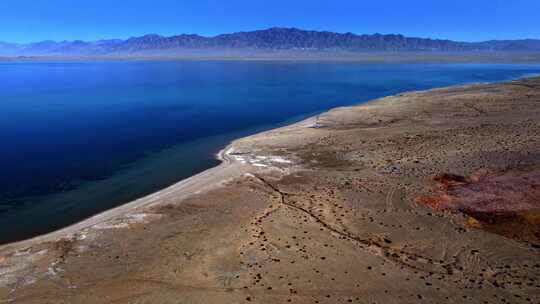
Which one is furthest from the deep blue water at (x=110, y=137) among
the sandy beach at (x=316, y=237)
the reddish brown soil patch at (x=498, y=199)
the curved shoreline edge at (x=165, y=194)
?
the reddish brown soil patch at (x=498, y=199)

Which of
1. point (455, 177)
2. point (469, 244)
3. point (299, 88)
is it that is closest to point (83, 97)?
point (299, 88)

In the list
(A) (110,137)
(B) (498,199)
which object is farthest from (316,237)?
(A) (110,137)

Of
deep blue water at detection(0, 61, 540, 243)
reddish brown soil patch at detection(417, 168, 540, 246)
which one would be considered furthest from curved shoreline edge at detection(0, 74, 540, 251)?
reddish brown soil patch at detection(417, 168, 540, 246)

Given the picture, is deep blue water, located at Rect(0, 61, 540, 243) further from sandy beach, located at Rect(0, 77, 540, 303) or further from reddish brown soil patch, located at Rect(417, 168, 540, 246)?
reddish brown soil patch, located at Rect(417, 168, 540, 246)

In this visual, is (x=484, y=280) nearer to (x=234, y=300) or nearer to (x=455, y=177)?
(x=234, y=300)

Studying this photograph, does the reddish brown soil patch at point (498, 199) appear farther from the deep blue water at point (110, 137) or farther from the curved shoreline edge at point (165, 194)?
the deep blue water at point (110, 137)
